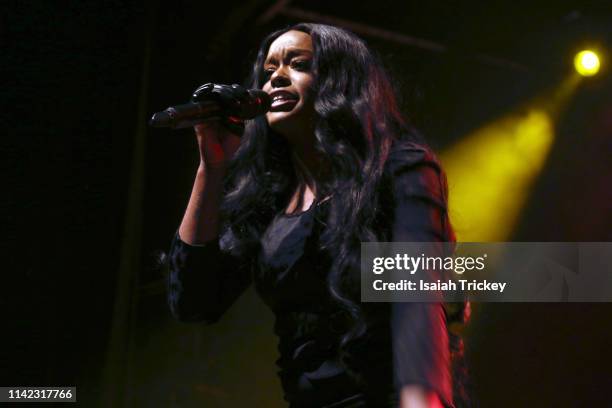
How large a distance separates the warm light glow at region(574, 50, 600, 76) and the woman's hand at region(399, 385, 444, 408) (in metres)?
1.86

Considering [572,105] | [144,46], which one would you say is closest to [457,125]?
[572,105]

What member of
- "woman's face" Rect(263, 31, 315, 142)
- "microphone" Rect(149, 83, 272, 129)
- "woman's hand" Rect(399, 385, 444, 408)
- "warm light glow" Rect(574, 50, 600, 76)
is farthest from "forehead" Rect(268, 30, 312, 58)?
"warm light glow" Rect(574, 50, 600, 76)

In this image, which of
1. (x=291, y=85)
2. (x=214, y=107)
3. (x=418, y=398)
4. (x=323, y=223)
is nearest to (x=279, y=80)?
(x=291, y=85)

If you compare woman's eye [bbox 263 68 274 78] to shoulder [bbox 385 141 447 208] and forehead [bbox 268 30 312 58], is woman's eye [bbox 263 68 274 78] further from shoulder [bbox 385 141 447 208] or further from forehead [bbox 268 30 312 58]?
shoulder [bbox 385 141 447 208]

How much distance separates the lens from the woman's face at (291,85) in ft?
3.44

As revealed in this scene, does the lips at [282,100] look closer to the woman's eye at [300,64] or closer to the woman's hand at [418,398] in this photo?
the woman's eye at [300,64]

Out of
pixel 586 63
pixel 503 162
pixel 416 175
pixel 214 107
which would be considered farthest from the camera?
pixel 503 162

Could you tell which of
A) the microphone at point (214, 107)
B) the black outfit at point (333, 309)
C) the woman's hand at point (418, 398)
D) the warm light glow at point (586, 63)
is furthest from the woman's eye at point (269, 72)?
the warm light glow at point (586, 63)

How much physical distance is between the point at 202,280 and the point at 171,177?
0.79 m

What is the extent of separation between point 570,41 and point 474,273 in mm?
1205

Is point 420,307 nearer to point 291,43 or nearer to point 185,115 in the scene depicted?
point 185,115

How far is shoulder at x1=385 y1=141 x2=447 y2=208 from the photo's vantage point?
830 mm

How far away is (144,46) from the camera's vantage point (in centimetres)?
173

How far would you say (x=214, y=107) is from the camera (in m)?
0.95
